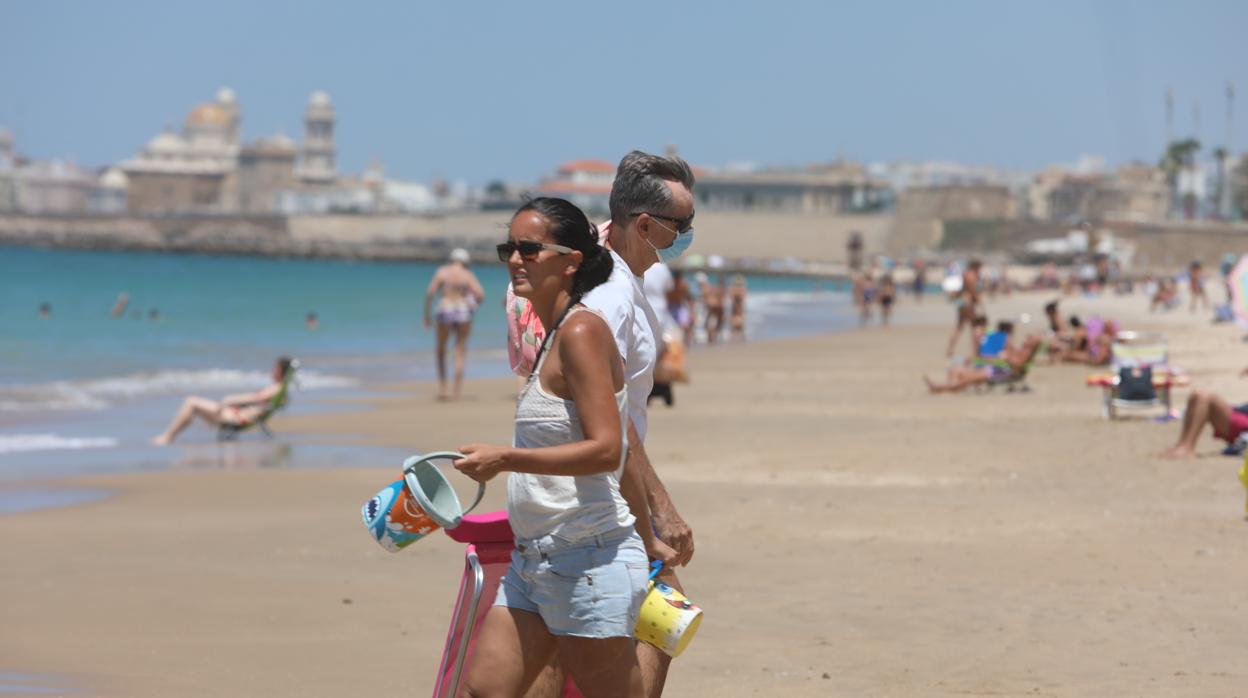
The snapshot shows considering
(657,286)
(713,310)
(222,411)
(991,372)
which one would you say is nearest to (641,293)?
(222,411)

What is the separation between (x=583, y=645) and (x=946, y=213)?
4904 inches

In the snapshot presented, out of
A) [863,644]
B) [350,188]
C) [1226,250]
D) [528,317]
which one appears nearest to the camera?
[528,317]

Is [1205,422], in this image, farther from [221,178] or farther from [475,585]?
[221,178]

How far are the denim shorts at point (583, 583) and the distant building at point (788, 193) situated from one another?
124200 mm

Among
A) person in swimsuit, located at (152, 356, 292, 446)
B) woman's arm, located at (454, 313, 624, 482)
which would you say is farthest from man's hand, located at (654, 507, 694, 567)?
person in swimsuit, located at (152, 356, 292, 446)

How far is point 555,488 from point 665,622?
1.22 ft

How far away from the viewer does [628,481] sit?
347cm

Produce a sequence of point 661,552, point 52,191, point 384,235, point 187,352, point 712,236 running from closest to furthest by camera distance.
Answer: point 661,552 < point 187,352 < point 712,236 < point 384,235 < point 52,191

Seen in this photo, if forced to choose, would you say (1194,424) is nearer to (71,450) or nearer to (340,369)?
(71,450)

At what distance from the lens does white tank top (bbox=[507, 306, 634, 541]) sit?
3330 millimetres

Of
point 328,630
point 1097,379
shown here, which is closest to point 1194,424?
point 1097,379

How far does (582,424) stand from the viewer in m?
3.30

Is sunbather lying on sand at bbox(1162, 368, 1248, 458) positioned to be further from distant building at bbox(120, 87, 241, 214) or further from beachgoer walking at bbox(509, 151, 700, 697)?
distant building at bbox(120, 87, 241, 214)

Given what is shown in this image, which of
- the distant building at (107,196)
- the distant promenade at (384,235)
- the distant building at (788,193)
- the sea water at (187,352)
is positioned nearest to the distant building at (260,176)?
the distant promenade at (384,235)
